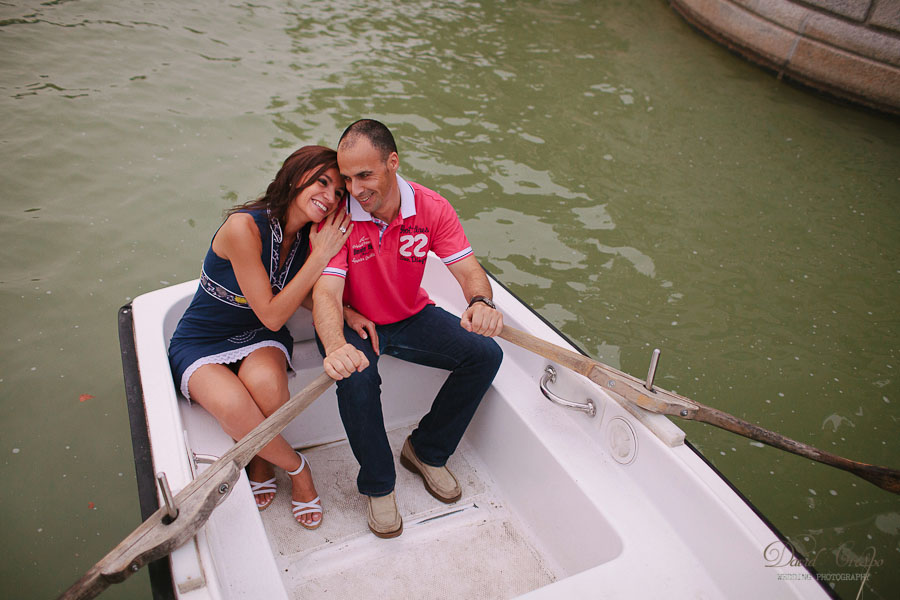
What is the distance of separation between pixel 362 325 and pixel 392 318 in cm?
13

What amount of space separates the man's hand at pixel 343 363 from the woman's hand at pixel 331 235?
38 centimetres

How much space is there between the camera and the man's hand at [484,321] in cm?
217

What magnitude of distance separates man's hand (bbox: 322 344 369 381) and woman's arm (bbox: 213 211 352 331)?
31 centimetres

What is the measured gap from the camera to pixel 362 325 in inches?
90.4

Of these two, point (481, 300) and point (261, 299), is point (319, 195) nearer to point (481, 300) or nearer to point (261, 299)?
point (261, 299)

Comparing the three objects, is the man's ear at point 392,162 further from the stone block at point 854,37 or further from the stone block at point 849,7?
the stone block at point 849,7

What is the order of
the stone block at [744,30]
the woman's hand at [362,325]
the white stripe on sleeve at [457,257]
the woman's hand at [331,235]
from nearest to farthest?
the woman's hand at [331,235] → the woman's hand at [362,325] → the white stripe on sleeve at [457,257] → the stone block at [744,30]

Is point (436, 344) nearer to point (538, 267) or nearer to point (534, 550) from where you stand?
point (534, 550)

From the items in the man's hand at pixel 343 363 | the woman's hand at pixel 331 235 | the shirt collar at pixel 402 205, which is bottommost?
the man's hand at pixel 343 363

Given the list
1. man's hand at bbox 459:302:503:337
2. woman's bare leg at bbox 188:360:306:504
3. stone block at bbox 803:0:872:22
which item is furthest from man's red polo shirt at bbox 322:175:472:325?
stone block at bbox 803:0:872:22

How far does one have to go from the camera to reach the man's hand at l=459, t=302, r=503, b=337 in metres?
2.17

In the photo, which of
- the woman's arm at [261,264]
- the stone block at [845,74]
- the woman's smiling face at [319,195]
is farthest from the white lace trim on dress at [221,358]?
the stone block at [845,74]

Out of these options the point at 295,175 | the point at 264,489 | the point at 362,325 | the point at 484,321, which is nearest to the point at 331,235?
the point at 295,175

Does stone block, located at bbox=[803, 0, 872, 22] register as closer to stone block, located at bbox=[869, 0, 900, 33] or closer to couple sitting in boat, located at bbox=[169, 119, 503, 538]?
stone block, located at bbox=[869, 0, 900, 33]
